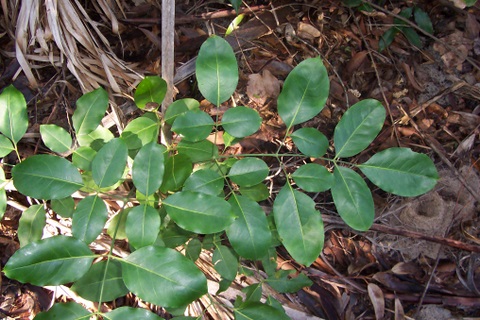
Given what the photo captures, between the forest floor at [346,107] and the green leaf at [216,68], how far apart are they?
1.16 feet

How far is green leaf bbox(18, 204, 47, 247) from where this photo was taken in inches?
47.2

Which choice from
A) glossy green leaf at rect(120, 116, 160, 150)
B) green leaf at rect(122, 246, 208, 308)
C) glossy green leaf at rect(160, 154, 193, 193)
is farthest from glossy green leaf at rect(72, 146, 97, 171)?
green leaf at rect(122, 246, 208, 308)

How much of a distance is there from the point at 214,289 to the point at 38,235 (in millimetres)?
563

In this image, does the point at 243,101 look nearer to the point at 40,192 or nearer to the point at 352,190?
the point at 352,190

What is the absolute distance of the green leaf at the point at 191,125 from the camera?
1110 millimetres

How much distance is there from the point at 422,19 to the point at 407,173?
31.6 inches

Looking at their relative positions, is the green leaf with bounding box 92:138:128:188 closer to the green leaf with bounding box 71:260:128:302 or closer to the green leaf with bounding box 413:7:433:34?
the green leaf with bounding box 71:260:128:302

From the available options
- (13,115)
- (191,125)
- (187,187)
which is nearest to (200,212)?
(187,187)

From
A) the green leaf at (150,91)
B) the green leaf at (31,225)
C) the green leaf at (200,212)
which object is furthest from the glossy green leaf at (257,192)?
the green leaf at (31,225)

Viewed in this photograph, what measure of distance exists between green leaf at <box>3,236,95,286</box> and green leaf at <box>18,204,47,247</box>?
0.83 feet

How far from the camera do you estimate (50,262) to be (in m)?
0.97

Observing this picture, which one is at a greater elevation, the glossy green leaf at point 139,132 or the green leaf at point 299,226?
the glossy green leaf at point 139,132

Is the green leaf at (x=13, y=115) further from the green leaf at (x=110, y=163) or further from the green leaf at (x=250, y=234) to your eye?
the green leaf at (x=250, y=234)

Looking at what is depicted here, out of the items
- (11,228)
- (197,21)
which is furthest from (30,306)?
(197,21)
